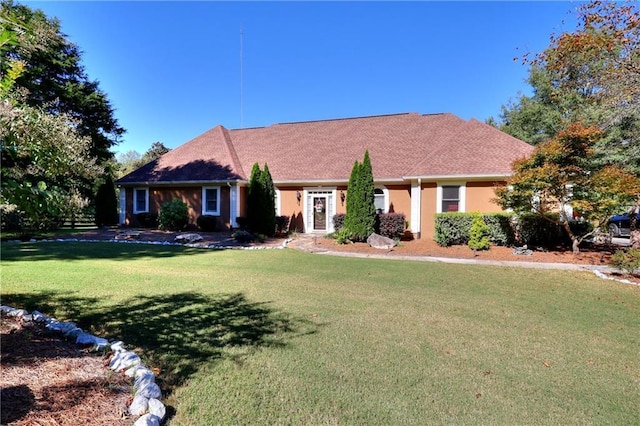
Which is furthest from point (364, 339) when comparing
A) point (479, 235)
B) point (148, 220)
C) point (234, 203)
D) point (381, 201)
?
point (148, 220)

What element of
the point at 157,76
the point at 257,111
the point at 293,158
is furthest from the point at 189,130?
the point at 293,158

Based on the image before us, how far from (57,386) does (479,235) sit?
39.0 ft

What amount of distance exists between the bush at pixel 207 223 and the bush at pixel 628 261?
53.3ft

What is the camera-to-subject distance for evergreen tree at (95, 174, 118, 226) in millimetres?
21188

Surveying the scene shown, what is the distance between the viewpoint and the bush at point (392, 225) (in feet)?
45.5

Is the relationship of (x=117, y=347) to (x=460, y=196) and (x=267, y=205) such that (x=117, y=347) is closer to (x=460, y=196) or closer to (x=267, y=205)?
(x=267, y=205)

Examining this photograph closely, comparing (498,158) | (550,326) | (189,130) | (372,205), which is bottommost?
(550,326)

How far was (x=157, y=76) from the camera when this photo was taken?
59.5 ft

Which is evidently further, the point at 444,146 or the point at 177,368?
the point at 444,146

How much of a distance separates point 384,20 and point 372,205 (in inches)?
292

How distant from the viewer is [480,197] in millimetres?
14180

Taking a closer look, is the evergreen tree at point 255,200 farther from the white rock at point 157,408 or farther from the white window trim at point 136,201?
the white rock at point 157,408

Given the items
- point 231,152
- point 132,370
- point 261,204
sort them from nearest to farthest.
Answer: point 132,370 < point 261,204 < point 231,152

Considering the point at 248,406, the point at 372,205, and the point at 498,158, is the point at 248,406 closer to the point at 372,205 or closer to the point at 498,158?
the point at 372,205
